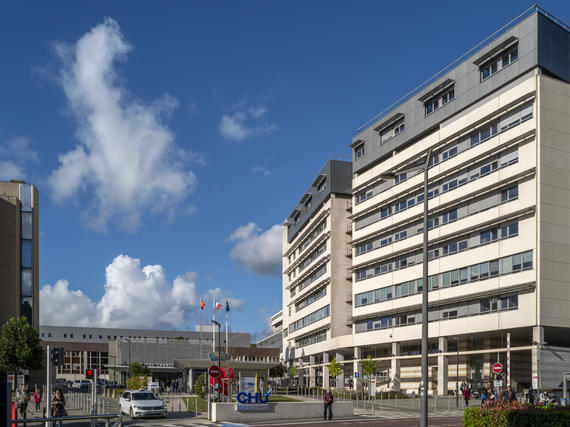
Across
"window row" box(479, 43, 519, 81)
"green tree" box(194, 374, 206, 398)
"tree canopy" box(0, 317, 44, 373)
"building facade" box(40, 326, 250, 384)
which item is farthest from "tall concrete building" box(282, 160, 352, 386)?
"tree canopy" box(0, 317, 44, 373)

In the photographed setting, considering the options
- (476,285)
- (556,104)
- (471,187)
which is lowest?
(476,285)

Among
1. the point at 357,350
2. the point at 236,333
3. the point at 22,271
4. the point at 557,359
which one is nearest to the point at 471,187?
the point at 557,359

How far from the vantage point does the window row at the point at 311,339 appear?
8684 cm

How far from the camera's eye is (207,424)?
31.0 m

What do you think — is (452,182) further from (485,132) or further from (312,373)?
(312,373)

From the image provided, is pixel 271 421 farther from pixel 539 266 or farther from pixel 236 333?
pixel 236 333

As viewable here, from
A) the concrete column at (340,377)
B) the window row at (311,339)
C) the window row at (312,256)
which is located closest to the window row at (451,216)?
the concrete column at (340,377)

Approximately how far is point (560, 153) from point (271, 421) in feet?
106

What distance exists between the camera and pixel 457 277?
57688 millimetres

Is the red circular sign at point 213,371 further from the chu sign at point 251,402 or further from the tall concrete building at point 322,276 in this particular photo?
Result: the tall concrete building at point 322,276

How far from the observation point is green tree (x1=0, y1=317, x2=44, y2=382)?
6178 centimetres

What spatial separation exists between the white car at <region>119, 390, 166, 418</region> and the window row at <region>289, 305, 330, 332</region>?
4799cm

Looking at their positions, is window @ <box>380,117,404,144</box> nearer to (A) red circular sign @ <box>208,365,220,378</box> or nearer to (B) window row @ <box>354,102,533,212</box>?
(B) window row @ <box>354,102,533,212</box>

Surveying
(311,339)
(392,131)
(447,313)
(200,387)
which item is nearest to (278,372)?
(311,339)
